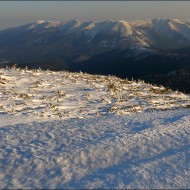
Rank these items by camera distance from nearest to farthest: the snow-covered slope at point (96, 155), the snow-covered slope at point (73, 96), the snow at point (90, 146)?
the snow-covered slope at point (96, 155)
the snow at point (90, 146)
the snow-covered slope at point (73, 96)

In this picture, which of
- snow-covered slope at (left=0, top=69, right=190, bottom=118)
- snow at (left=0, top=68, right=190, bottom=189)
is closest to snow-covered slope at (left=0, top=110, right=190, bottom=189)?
snow at (left=0, top=68, right=190, bottom=189)

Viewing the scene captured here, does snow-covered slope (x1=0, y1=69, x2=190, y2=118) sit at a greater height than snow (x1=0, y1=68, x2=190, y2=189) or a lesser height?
lesser

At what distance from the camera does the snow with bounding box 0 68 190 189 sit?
14133mm

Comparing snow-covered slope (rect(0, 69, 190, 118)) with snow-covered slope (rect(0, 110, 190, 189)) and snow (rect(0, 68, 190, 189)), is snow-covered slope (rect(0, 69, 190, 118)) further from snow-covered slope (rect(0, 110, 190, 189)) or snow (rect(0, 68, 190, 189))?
snow-covered slope (rect(0, 110, 190, 189))

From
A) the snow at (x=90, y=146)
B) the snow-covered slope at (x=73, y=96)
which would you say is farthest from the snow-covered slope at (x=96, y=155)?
the snow-covered slope at (x=73, y=96)

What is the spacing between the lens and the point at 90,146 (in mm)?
17141

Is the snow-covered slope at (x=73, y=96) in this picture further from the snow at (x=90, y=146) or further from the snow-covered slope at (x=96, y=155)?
the snow-covered slope at (x=96, y=155)

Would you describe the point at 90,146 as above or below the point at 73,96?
above

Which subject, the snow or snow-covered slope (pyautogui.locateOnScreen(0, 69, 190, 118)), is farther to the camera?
snow-covered slope (pyautogui.locateOnScreen(0, 69, 190, 118))

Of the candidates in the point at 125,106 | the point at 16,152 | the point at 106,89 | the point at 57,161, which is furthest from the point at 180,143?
the point at 106,89

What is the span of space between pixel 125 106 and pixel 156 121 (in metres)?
7.93

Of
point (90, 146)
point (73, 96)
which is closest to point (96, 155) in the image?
point (90, 146)

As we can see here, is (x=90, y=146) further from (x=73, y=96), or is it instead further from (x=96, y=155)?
(x=73, y=96)

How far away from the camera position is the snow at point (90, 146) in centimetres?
1413
